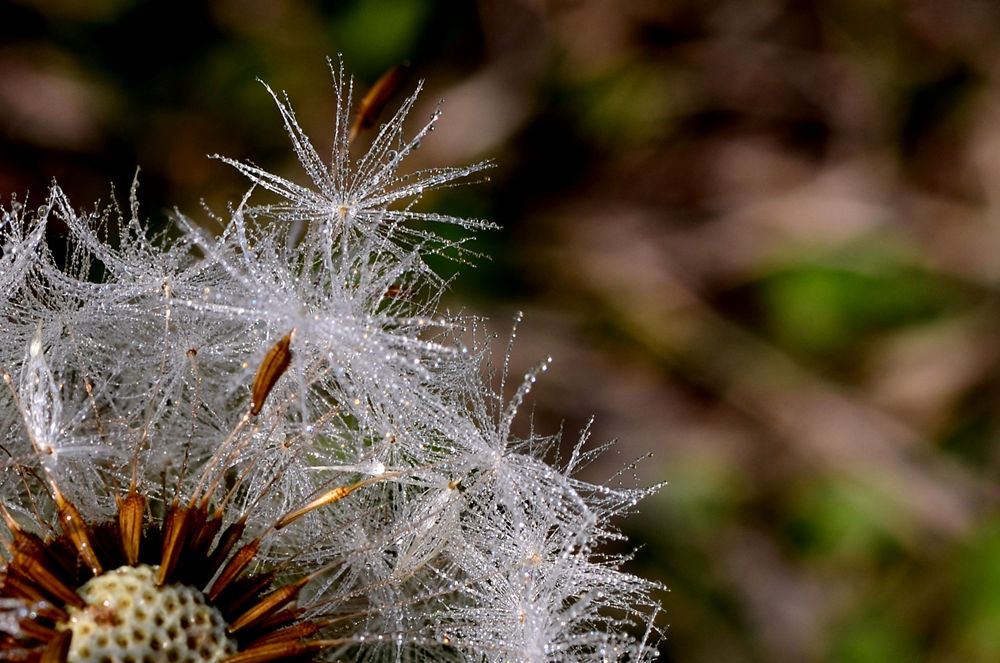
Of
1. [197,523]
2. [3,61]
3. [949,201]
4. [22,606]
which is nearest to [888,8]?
[949,201]

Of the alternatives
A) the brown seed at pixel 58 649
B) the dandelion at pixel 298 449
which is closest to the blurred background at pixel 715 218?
the dandelion at pixel 298 449

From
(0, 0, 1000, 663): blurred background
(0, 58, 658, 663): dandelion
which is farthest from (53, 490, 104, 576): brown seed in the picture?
(0, 0, 1000, 663): blurred background

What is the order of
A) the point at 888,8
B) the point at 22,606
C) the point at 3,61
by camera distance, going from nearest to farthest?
the point at 22,606, the point at 3,61, the point at 888,8

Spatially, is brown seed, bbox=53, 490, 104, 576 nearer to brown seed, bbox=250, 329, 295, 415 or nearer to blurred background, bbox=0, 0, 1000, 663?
brown seed, bbox=250, 329, 295, 415

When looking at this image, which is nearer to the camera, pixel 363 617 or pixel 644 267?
pixel 363 617

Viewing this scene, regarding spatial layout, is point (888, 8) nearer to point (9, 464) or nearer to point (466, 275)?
point (466, 275)
